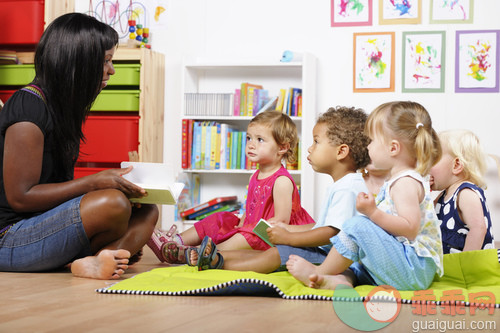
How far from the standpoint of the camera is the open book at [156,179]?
1.95 m

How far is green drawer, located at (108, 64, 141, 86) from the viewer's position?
155 inches

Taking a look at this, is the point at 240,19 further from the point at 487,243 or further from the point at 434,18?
the point at 487,243

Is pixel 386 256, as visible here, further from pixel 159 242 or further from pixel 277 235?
pixel 159 242

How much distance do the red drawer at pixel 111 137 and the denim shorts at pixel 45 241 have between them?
6.62ft

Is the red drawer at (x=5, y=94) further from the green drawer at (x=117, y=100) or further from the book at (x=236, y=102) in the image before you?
the book at (x=236, y=102)

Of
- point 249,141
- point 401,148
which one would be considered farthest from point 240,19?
point 401,148

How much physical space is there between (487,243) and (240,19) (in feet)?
9.04

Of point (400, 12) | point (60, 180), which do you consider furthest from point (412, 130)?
point (400, 12)

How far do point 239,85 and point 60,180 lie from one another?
8.12 ft

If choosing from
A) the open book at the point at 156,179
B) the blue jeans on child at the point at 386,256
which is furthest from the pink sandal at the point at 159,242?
the blue jeans on child at the point at 386,256

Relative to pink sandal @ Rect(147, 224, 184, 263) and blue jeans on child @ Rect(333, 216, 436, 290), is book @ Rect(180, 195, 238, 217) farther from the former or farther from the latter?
blue jeans on child @ Rect(333, 216, 436, 290)

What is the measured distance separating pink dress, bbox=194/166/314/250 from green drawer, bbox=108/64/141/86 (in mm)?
1597

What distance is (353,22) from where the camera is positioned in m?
4.18

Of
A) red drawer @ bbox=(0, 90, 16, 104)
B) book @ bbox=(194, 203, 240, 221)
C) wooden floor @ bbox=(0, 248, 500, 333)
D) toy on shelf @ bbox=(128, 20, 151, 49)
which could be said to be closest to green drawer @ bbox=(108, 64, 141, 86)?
toy on shelf @ bbox=(128, 20, 151, 49)
